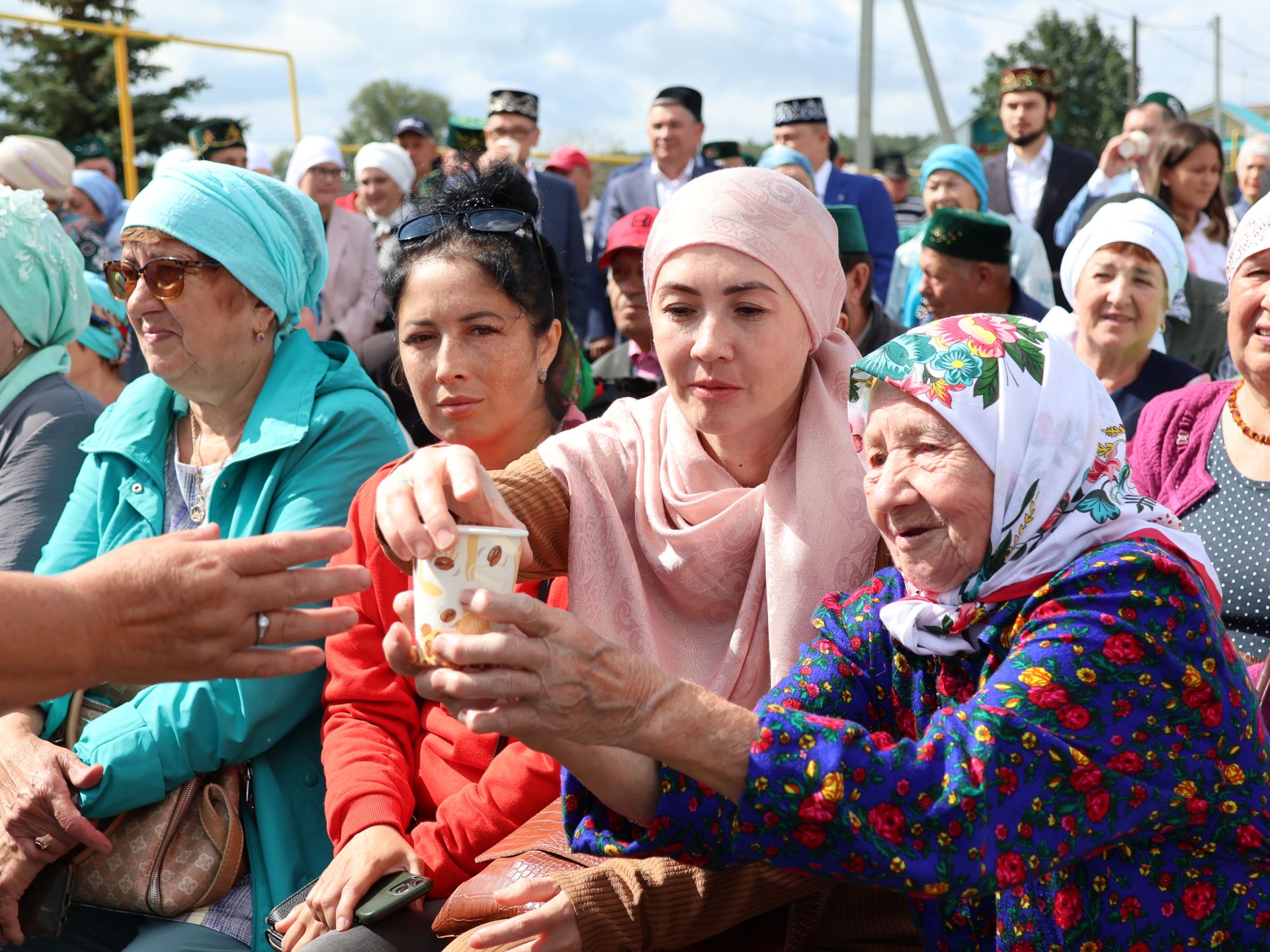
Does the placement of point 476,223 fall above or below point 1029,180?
below

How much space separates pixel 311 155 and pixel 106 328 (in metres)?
4.45

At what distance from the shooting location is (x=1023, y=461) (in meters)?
1.87

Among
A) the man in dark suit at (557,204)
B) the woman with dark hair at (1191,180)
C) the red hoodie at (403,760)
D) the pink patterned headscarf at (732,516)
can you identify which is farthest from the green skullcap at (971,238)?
the red hoodie at (403,760)

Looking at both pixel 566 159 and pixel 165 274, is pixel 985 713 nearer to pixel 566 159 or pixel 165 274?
pixel 165 274

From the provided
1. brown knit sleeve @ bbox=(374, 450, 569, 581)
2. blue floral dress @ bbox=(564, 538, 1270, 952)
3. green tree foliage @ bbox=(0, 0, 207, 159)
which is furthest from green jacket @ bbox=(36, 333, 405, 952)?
green tree foliage @ bbox=(0, 0, 207, 159)

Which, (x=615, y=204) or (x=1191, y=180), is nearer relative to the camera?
(x=1191, y=180)

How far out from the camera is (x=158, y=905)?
2715mm

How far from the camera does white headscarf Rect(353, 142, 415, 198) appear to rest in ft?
31.8

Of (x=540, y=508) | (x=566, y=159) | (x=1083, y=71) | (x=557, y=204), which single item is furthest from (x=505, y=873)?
(x=1083, y=71)

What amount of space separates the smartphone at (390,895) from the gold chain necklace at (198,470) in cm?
119

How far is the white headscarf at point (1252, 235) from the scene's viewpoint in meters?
2.95

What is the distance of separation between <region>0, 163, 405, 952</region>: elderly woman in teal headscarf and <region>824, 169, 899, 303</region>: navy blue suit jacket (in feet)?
16.4

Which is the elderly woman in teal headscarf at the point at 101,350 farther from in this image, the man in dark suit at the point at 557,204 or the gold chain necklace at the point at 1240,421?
the gold chain necklace at the point at 1240,421

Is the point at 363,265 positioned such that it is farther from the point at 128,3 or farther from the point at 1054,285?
the point at 128,3
